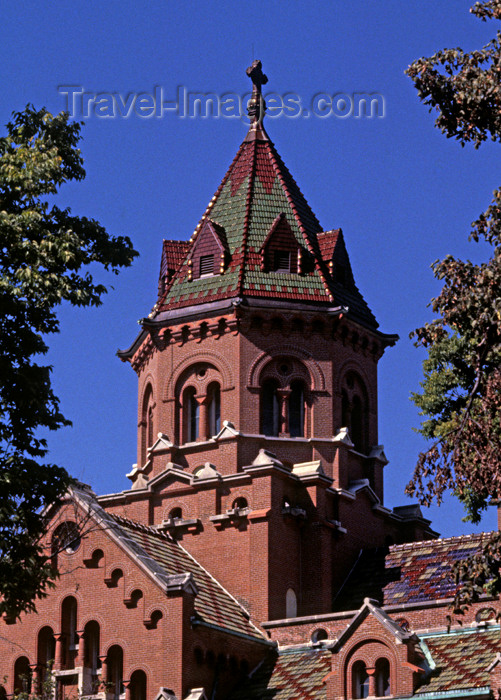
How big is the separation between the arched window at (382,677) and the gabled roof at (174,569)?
4.78 m

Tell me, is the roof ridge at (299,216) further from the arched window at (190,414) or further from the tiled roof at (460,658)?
the tiled roof at (460,658)

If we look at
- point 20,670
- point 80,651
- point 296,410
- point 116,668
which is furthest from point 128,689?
point 296,410

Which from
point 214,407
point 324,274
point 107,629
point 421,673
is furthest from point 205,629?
point 324,274

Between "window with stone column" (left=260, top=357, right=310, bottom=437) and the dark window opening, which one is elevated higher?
the dark window opening

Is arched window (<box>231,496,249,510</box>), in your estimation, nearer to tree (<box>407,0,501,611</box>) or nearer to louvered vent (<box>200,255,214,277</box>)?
louvered vent (<box>200,255,214,277</box>)

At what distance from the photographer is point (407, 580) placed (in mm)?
43625

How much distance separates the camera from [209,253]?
4922cm

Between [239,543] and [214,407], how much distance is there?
5.42 meters

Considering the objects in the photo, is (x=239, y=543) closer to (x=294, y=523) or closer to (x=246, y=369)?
(x=294, y=523)

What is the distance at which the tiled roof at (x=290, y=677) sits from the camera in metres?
38.9

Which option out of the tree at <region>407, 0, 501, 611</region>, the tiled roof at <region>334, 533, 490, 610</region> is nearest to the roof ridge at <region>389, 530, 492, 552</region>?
the tiled roof at <region>334, 533, 490, 610</region>

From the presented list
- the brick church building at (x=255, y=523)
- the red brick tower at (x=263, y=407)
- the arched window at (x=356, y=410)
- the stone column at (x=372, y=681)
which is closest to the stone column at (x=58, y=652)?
the brick church building at (x=255, y=523)

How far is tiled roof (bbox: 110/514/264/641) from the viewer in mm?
40750

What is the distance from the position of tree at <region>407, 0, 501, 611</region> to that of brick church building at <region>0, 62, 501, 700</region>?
997 cm
